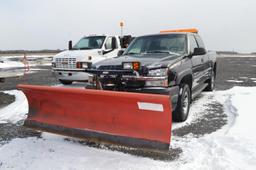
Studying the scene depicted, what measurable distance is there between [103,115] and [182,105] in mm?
1802

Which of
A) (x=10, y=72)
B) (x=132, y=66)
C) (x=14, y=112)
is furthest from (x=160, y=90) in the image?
(x=10, y=72)

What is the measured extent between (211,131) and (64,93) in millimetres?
2648

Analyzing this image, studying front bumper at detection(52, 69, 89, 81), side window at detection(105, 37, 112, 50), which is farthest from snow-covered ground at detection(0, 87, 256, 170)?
side window at detection(105, 37, 112, 50)

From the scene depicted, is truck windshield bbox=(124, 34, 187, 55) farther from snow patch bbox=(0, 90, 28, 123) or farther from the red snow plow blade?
snow patch bbox=(0, 90, 28, 123)

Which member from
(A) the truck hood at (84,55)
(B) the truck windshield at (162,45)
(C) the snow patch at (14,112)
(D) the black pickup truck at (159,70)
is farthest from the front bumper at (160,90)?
(A) the truck hood at (84,55)

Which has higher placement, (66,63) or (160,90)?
(66,63)

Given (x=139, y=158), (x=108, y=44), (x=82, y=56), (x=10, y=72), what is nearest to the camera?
(x=139, y=158)

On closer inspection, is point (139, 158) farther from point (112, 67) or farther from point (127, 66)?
point (112, 67)

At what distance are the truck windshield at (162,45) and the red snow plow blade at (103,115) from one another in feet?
7.51

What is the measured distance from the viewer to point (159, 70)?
4996 mm

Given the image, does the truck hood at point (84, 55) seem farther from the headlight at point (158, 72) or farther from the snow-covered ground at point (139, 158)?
the headlight at point (158, 72)

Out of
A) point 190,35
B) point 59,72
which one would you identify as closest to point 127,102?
point 190,35

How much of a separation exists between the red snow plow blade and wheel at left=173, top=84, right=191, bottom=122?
158 cm

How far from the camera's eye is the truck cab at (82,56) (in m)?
10.6
